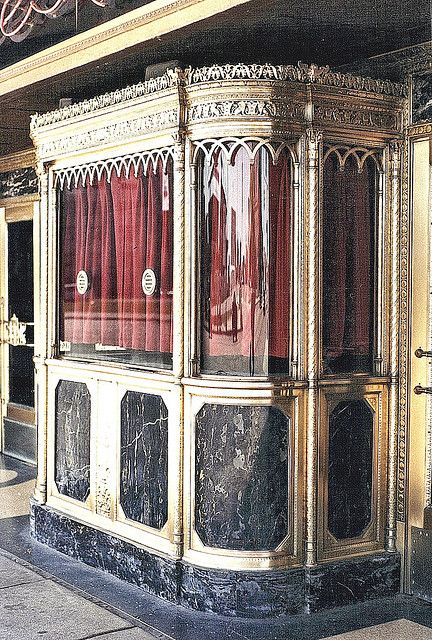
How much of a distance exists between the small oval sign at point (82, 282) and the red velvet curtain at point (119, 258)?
0.10ft

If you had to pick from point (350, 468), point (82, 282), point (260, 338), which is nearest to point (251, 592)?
point (350, 468)

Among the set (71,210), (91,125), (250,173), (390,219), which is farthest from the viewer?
(71,210)

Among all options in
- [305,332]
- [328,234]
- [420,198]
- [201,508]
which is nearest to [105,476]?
[201,508]

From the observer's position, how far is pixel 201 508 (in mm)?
4203

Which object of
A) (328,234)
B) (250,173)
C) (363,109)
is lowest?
(328,234)

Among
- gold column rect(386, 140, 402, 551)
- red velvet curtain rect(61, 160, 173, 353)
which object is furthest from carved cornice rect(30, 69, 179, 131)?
gold column rect(386, 140, 402, 551)

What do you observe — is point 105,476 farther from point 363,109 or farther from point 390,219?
point 363,109

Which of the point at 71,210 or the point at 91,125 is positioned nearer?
the point at 91,125

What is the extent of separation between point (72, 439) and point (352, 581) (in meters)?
1.70

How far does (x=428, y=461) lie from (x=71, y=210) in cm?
230

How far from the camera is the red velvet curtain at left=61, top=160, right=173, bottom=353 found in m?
4.45

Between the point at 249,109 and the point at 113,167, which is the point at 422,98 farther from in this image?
the point at 113,167

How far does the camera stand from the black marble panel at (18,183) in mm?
7539

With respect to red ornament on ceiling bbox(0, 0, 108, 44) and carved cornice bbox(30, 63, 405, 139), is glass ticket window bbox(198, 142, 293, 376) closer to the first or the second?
carved cornice bbox(30, 63, 405, 139)
